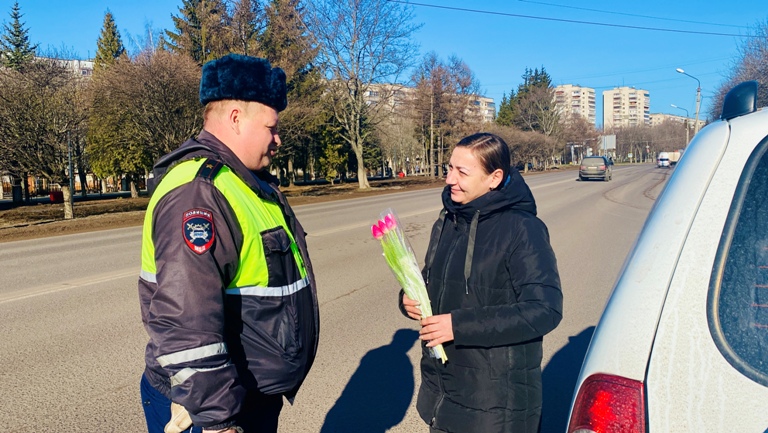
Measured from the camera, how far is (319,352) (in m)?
5.27

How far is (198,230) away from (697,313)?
1482mm

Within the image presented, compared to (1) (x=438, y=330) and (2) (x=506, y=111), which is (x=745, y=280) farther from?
(2) (x=506, y=111)

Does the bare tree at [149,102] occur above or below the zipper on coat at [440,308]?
above

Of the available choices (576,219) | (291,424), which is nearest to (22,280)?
(291,424)

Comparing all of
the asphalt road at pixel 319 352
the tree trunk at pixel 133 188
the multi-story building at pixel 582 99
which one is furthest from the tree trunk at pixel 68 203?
the multi-story building at pixel 582 99

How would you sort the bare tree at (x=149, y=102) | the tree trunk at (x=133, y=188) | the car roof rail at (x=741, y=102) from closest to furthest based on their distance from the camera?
the car roof rail at (x=741, y=102), the bare tree at (x=149, y=102), the tree trunk at (x=133, y=188)

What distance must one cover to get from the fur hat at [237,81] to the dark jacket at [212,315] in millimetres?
188

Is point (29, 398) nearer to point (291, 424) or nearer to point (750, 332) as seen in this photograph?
point (291, 424)

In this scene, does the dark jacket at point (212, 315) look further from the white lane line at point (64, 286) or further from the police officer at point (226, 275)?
the white lane line at point (64, 286)

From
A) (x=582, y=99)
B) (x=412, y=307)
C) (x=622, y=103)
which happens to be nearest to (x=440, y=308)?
(x=412, y=307)

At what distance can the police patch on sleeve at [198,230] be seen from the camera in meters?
1.73

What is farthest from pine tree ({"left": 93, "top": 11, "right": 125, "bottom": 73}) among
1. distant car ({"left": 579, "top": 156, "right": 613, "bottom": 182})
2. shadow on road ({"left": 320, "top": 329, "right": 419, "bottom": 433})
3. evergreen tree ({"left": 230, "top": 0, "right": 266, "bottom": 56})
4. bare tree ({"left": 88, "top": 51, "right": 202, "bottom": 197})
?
shadow on road ({"left": 320, "top": 329, "right": 419, "bottom": 433})

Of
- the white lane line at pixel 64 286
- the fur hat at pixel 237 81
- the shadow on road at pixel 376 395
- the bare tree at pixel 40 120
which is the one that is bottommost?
the shadow on road at pixel 376 395

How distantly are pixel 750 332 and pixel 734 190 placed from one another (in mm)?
392
